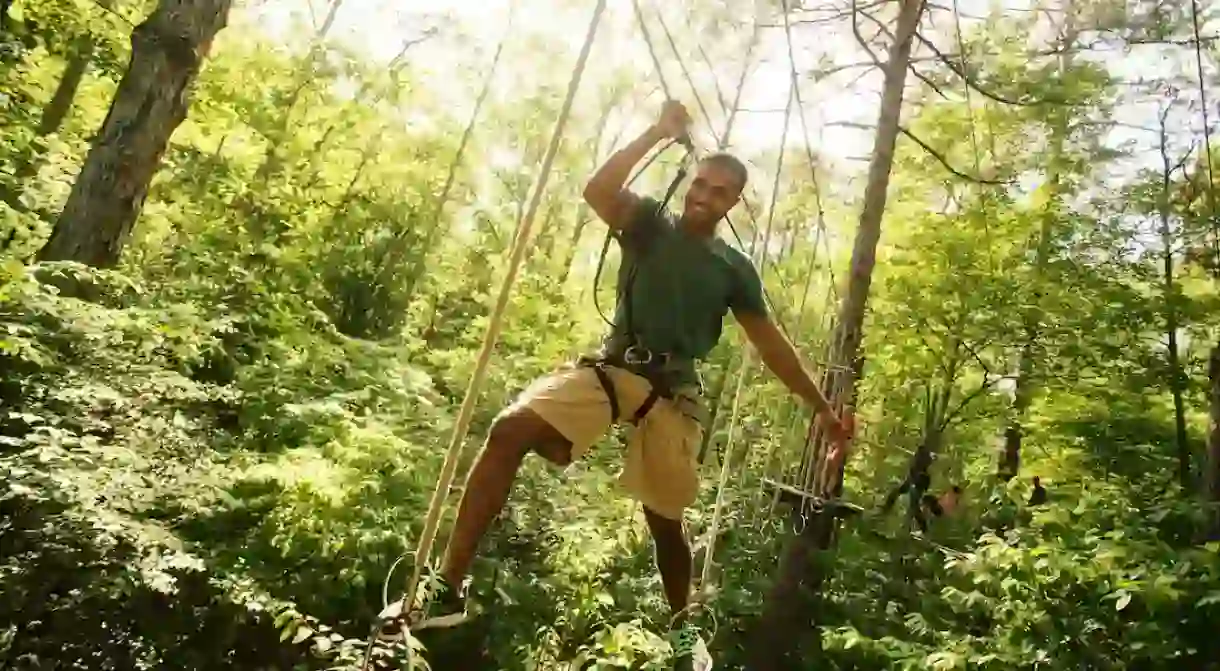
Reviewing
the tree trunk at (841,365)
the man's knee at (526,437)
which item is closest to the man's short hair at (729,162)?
the man's knee at (526,437)

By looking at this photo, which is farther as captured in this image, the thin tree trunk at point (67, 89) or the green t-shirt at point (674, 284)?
the thin tree trunk at point (67, 89)

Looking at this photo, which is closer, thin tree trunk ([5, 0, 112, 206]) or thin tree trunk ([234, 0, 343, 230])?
thin tree trunk ([5, 0, 112, 206])

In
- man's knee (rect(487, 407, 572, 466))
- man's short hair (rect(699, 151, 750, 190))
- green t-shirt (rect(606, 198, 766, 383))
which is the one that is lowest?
man's knee (rect(487, 407, 572, 466))

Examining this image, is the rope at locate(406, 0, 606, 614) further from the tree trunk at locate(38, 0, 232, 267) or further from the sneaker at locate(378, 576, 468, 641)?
the tree trunk at locate(38, 0, 232, 267)

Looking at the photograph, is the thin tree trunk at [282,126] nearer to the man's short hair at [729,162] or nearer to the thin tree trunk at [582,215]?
the thin tree trunk at [582,215]

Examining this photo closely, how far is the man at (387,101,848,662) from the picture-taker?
161 centimetres

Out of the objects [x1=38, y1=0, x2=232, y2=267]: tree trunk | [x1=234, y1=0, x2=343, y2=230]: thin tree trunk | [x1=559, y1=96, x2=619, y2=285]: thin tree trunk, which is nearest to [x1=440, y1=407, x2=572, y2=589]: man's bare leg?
[x1=38, y1=0, x2=232, y2=267]: tree trunk

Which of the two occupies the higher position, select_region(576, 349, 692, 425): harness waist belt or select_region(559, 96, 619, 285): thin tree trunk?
select_region(559, 96, 619, 285): thin tree trunk

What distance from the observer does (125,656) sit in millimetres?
3768

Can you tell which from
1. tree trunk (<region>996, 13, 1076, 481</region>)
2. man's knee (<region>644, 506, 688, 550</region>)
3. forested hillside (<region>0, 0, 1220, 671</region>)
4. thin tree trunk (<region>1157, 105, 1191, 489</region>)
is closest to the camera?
man's knee (<region>644, 506, 688, 550</region>)

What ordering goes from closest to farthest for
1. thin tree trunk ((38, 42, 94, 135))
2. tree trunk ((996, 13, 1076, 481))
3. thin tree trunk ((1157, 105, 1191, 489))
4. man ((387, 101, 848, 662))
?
1. man ((387, 101, 848, 662))
2. thin tree trunk ((1157, 105, 1191, 489))
3. tree trunk ((996, 13, 1076, 481))
4. thin tree trunk ((38, 42, 94, 135))

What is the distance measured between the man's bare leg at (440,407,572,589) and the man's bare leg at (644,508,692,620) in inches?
Result: 16.7

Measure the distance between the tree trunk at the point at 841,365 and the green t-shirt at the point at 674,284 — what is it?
10.2ft

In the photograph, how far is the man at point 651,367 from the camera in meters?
1.61
